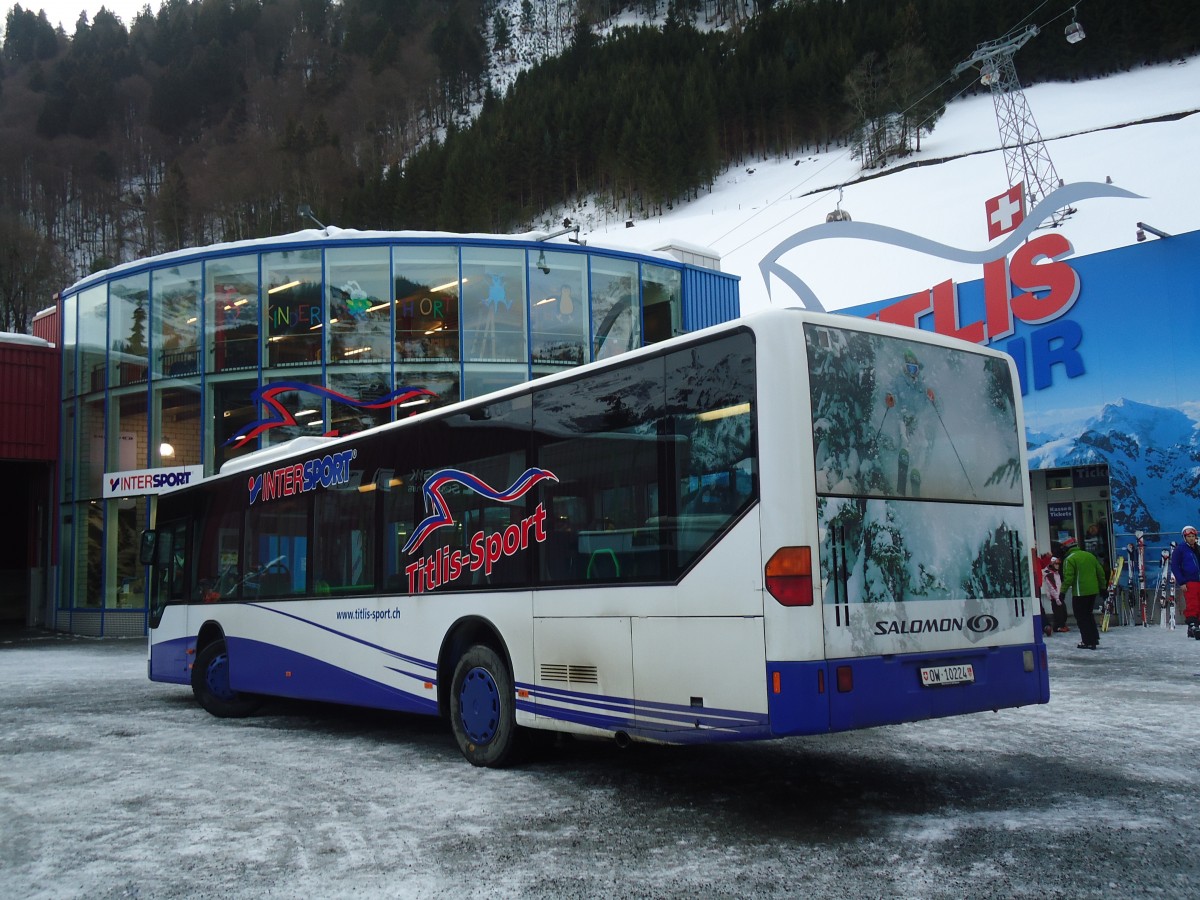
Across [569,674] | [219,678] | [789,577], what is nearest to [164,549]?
[219,678]

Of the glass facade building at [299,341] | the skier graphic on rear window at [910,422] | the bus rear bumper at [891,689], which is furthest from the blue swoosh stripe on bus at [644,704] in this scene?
the glass facade building at [299,341]

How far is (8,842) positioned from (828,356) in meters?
5.24

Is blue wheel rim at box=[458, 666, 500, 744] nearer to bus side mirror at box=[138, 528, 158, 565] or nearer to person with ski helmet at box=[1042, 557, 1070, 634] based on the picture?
bus side mirror at box=[138, 528, 158, 565]

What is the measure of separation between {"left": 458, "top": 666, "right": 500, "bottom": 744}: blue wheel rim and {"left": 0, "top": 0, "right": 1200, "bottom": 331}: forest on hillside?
59.6 m

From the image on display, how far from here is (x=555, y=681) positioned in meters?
6.95

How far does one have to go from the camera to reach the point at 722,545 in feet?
18.9

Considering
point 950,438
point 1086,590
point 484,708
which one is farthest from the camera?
point 1086,590

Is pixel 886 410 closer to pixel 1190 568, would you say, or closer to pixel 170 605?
pixel 1190 568

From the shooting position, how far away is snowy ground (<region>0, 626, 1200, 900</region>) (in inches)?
187

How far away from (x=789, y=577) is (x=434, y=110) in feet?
418

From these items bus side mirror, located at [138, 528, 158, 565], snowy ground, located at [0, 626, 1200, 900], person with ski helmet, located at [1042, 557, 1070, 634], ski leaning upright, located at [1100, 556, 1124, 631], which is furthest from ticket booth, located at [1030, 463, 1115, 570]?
bus side mirror, located at [138, 528, 158, 565]

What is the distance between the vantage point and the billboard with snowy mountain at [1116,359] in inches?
821

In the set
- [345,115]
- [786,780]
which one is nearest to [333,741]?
[786,780]

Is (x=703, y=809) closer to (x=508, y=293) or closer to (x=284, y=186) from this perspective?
(x=508, y=293)
